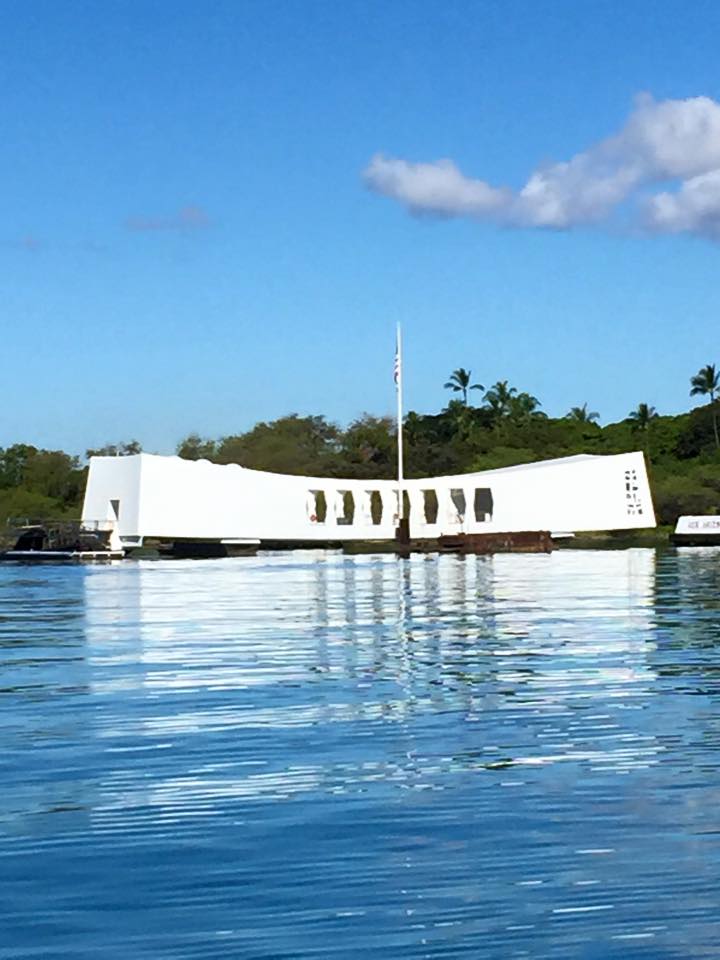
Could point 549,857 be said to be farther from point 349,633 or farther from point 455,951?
point 349,633

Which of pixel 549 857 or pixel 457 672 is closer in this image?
pixel 549 857

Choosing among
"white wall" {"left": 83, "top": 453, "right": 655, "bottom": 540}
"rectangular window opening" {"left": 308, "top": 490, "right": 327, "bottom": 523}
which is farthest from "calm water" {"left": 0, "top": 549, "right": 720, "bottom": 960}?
"rectangular window opening" {"left": 308, "top": 490, "right": 327, "bottom": 523}

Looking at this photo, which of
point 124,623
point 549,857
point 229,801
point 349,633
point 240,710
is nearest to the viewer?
point 549,857

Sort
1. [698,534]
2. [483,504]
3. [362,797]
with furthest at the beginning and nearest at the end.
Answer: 1. [483,504]
2. [698,534]
3. [362,797]

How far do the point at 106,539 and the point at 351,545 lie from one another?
73.0 feet

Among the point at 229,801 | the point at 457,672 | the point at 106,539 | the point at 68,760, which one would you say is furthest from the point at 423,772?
the point at 106,539

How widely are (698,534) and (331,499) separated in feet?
63.8

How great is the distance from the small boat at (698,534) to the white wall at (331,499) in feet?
12.7

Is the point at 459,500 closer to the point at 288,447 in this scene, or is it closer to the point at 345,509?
the point at 345,509

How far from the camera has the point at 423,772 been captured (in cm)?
1322

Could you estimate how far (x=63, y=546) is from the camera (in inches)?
3169

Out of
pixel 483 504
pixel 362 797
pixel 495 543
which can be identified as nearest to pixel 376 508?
pixel 483 504

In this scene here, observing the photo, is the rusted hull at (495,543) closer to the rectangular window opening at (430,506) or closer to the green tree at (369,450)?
the rectangular window opening at (430,506)

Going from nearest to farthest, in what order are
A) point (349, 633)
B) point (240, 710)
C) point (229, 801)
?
1. point (229, 801)
2. point (240, 710)
3. point (349, 633)
